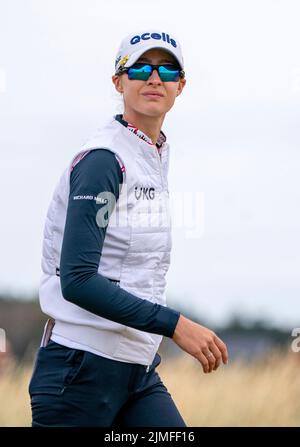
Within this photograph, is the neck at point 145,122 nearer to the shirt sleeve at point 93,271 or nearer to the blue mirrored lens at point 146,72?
the blue mirrored lens at point 146,72

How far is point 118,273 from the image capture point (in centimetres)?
414

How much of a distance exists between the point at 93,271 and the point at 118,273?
22 centimetres

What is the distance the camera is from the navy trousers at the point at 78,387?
4148 mm

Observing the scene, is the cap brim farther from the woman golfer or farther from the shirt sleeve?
the shirt sleeve

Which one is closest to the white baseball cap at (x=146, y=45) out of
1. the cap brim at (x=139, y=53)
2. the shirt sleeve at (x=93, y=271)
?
the cap brim at (x=139, y=53)

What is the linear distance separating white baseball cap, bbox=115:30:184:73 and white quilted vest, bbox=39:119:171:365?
28 centimetres

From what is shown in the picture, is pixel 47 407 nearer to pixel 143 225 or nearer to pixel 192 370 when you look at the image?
pixel 143 225

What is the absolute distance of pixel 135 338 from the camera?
421cm

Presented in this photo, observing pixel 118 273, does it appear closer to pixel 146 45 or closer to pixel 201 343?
pixel 201 343

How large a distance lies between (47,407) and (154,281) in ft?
1.91

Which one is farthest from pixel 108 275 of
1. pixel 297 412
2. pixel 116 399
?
pixel 297 412

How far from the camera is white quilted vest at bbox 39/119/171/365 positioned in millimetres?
4121

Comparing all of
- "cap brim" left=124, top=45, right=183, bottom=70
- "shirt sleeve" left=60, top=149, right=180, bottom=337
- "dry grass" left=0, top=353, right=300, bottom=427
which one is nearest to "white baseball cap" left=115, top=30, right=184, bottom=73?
"cap brim" left=124, top=45, right=183, bottom=70
